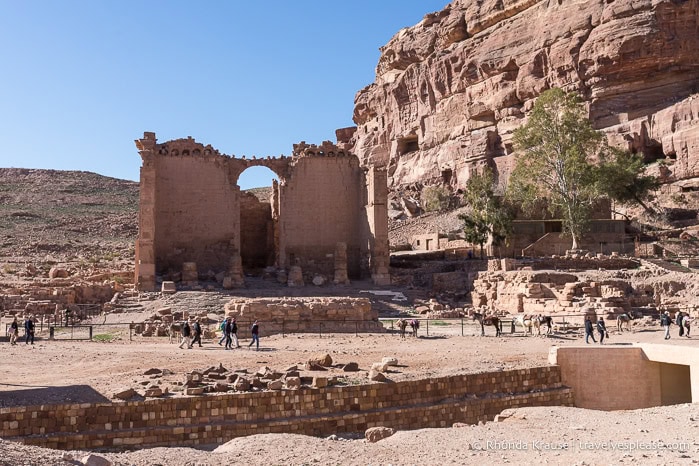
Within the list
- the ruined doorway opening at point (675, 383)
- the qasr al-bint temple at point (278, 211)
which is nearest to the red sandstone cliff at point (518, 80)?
the qasr al-bint temple at point (278, 211)

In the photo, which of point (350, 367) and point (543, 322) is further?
point (543, 322)

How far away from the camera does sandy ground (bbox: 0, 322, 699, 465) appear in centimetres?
835

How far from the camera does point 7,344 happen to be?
720 inches

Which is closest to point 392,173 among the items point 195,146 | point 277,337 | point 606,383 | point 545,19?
point 545,19

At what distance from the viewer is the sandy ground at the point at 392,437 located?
8.35 meters

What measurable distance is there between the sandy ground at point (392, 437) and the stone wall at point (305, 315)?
7.57 ft

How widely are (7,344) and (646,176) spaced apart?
41.0m

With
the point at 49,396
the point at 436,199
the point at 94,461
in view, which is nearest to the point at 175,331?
the point at 49,396

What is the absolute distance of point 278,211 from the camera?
34.8m

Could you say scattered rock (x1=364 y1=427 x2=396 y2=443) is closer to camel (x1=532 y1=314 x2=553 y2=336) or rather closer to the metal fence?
the metal fence

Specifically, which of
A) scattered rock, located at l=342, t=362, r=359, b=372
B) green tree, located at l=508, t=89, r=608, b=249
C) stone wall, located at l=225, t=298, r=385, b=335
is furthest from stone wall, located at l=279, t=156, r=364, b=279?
scattered rock, located at l=342, t=362, r=359, b=372

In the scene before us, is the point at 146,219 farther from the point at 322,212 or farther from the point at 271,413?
the point at 271,413

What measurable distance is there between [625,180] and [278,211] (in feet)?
70.5

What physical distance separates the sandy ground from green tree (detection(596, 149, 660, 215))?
19662 millimetres
